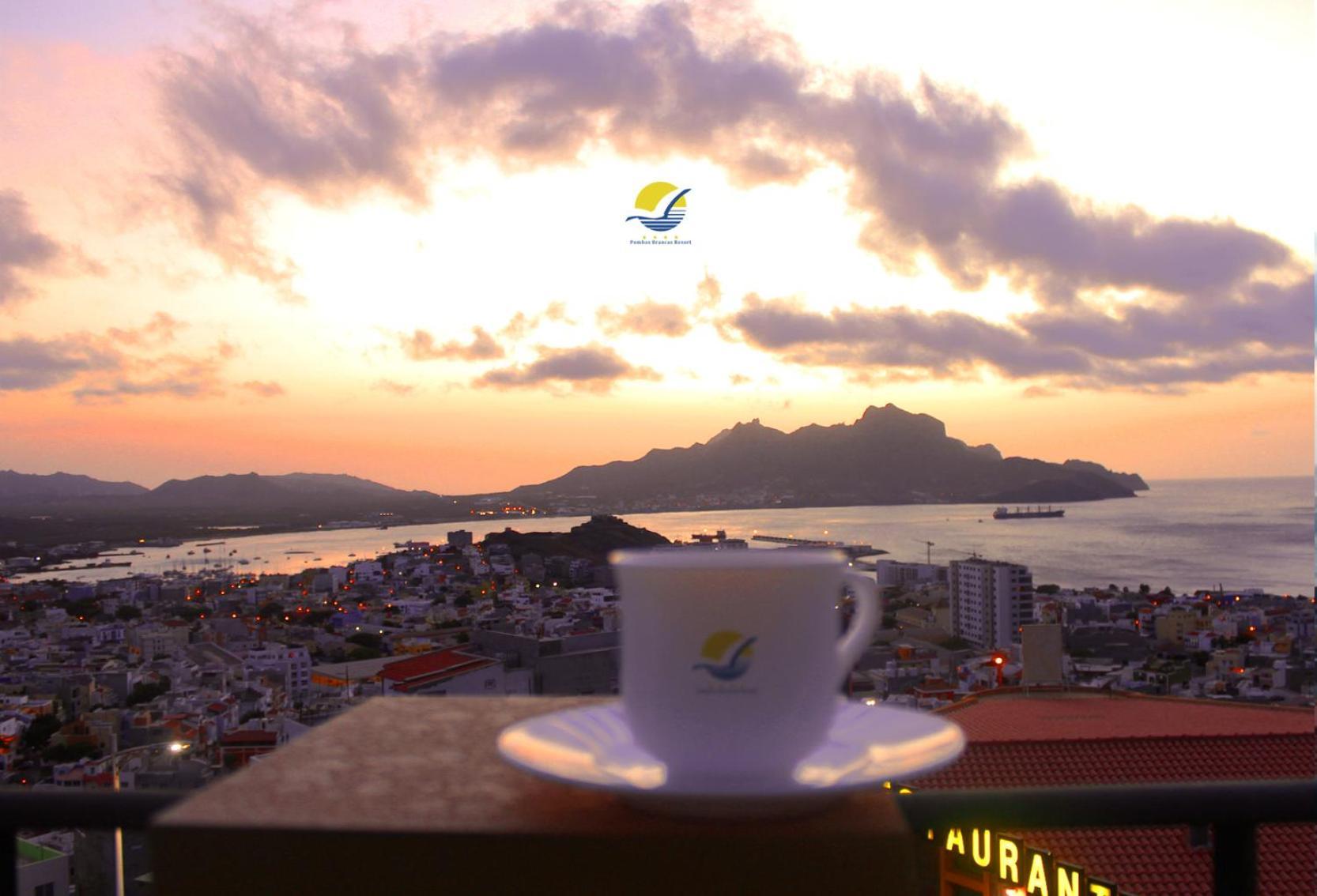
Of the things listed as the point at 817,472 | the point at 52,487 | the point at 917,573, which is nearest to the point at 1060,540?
the point at 917,573

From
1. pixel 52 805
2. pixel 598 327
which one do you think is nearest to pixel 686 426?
pixel 598 327

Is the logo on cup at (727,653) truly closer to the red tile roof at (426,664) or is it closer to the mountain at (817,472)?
the red tile roof at (426,664)

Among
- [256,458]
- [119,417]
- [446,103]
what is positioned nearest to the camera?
[446,103]

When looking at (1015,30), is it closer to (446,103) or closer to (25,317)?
(446,103)

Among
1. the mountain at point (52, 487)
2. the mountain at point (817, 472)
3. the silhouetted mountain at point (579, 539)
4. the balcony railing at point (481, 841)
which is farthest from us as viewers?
the mountain at point (52, 487)

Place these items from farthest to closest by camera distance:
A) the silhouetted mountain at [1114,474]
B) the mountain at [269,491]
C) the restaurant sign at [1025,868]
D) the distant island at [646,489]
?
the silhouetted mountain at [1114,474] → the mountain at [269,491] → the distant island at [646,489] → the restaurant sign at [1025,868]

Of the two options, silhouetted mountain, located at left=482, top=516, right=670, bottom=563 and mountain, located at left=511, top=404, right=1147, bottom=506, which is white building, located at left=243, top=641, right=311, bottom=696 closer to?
silhouetted mountain, located at left=482, top=516, right=670, bottom=563

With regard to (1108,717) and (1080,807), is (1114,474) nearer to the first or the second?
(1108,717)

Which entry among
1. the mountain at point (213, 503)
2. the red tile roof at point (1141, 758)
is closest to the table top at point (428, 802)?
the red tile roof at point (1141, 758)
